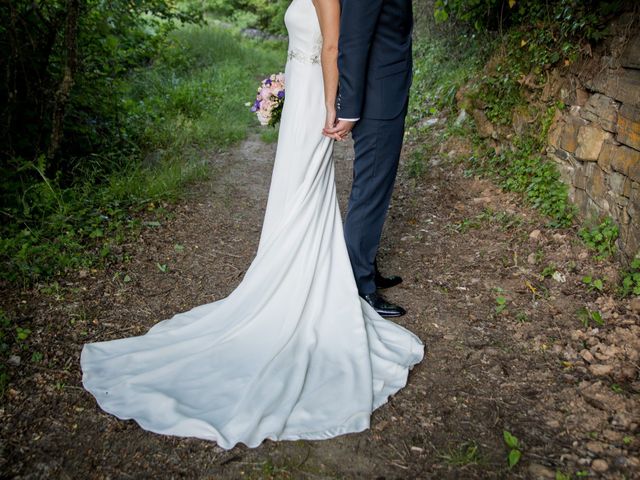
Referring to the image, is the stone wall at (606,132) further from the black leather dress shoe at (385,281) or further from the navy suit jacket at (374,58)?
the navy suit jacket at (374,58)

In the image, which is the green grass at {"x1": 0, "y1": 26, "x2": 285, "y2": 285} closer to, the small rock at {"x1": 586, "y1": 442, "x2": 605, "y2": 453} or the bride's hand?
the bride's hand

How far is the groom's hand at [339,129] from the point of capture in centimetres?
277

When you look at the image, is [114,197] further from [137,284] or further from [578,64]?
[578,64]

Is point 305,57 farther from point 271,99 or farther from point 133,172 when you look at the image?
point 133,172

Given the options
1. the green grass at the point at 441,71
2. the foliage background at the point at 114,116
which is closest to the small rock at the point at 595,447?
the foliage background at the point at 114,116

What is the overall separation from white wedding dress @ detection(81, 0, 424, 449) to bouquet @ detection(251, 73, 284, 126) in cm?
35

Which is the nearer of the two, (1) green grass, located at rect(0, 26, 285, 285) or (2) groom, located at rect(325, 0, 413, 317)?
(2) groom, located at rect(325, 0, 413, 317)

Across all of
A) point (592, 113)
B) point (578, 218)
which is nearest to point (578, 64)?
point (592, 113)

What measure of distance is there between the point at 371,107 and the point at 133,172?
10.3 feet

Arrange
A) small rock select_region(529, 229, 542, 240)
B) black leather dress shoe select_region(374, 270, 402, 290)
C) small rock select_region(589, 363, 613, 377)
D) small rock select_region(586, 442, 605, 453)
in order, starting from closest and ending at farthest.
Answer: small rock select_region(586, 442, 605, 453), small rock select_region(589, 363, 613, 377), black leather dress shoe select_region(374, 270, 402, 290), small rock select_region(529, 229, 542, 240)

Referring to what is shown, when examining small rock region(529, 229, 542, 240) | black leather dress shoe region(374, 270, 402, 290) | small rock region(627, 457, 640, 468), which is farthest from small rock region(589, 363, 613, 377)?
small rock region(529, 229, 542, 240)

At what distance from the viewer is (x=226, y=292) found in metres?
3.57

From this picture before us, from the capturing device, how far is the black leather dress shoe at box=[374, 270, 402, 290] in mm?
3553

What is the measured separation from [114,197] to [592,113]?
3.95 metres
